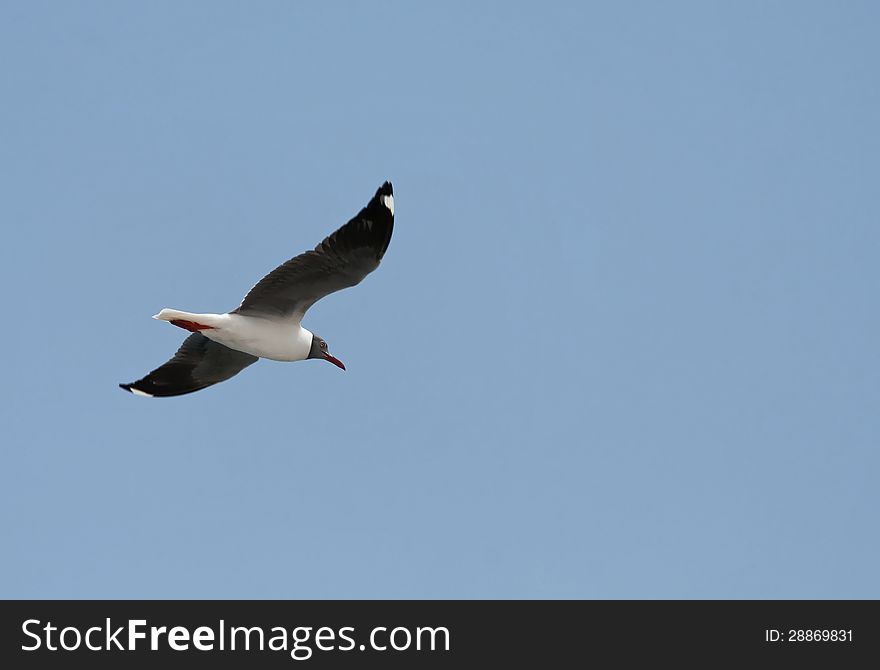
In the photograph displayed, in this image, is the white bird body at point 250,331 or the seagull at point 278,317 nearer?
the seagull at point 278,317

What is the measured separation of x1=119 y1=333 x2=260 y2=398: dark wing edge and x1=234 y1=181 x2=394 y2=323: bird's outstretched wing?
61.1 inches

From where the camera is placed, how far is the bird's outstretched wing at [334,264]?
1077 centimetres

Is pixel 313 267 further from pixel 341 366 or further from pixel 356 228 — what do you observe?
pixel 341 366

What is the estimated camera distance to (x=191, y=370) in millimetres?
13242

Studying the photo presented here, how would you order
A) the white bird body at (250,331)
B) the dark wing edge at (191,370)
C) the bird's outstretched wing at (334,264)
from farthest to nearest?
the dark wing edge at (191,370)
the white bird body at (250,331)
the bird's outstretched wing at (334,264)

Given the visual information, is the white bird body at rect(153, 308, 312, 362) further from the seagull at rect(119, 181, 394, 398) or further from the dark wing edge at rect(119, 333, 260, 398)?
the dark wing edge at rect(119, 333, 260, 398)

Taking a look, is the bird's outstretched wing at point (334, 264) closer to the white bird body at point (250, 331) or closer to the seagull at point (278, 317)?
the seagull at point (278, 317)

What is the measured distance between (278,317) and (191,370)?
1.89 metres

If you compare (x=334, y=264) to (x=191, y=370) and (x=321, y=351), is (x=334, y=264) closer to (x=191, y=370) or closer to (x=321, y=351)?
(x=321, y=351)

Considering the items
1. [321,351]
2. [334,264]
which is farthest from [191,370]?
[334,264]

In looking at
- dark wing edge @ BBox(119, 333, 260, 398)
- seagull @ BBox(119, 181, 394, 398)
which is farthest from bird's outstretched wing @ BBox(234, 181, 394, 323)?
dark wing edge @ BBox(119, 333, 260, 398)

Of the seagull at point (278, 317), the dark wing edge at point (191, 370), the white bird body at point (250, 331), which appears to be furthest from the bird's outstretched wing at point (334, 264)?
the dark wing edge at point (191, 370)
